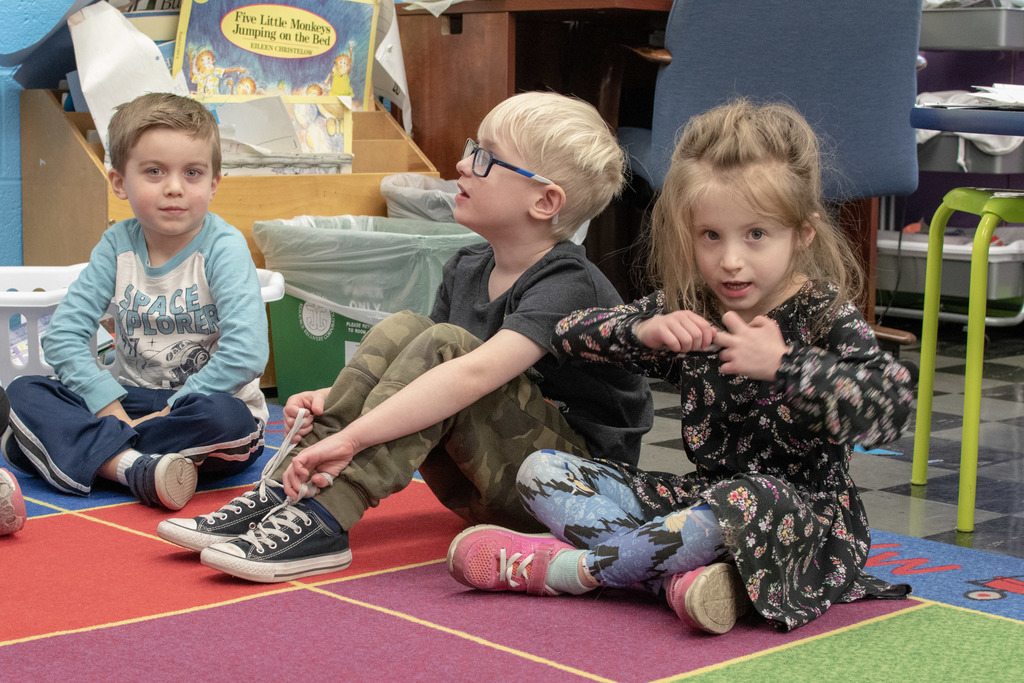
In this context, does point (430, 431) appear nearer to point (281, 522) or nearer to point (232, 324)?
point (281, 522)

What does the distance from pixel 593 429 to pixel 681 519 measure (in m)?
0.29

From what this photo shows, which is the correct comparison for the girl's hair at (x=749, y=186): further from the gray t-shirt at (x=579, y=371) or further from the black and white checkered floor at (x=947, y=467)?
the black and white checkered floor at (x=947, y=467)

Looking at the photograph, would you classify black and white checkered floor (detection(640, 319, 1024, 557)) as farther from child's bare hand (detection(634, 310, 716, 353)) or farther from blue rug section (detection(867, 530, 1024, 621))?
child's bare hand (detection(634, 310, 716, 353))

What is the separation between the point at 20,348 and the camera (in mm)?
2248

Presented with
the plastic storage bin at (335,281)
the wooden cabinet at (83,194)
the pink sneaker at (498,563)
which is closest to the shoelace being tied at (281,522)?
the pink sneaker at (498,563)

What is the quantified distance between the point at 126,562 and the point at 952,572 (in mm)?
953

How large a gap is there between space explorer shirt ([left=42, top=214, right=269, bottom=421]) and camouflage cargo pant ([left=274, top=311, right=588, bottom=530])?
1.41ft

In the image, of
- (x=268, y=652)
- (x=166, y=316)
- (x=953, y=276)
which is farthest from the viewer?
(x=953, y=276)

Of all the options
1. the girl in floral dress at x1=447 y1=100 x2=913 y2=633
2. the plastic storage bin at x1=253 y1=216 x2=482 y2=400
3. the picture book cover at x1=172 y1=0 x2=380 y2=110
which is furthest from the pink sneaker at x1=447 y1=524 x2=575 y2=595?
the picture book cover at x1=172 y1=0 x2=380 y2=110

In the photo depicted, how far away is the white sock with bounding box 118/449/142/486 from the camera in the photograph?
1598mm

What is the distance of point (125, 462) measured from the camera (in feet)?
5.27

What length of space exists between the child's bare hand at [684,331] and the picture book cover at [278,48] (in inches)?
65.7

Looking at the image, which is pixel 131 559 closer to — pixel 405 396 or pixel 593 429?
pixel 405 396

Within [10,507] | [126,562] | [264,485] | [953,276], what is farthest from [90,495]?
[953,276]
